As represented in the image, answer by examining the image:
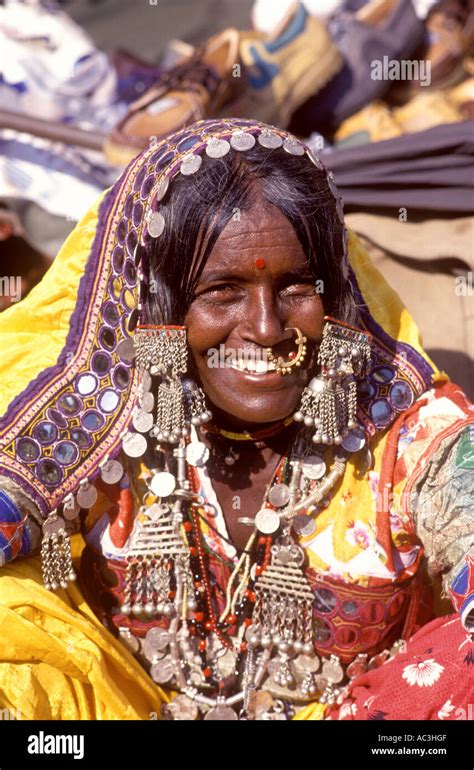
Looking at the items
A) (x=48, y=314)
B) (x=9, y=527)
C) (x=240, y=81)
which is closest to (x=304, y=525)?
(x=9, y=527)

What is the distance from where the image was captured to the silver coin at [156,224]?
7.81 ft

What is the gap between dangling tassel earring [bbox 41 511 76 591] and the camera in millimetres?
2492

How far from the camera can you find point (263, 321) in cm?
233

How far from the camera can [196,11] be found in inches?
259

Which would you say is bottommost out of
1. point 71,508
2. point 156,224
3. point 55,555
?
point 55,555

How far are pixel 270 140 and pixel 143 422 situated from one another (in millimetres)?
Result: 682

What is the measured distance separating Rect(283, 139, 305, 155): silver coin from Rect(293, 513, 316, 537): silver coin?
82 centimetres

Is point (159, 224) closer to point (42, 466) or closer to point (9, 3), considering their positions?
point (42, 466)

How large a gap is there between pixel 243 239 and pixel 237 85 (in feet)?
8.73

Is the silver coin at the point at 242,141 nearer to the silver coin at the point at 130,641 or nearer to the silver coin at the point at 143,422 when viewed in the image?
the silver coin at the point at 143,422

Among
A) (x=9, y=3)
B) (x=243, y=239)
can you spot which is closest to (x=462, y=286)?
(x=243, y=239)

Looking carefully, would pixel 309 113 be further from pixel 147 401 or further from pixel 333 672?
pixel 333 672

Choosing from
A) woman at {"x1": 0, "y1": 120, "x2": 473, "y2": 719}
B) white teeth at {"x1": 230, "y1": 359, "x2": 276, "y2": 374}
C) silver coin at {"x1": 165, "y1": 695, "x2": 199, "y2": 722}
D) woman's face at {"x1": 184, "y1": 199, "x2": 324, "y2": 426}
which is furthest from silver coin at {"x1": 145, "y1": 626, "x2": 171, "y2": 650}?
white teeth at {"x1": 230, "y1": 359, "x2": 276, "y2": 374}

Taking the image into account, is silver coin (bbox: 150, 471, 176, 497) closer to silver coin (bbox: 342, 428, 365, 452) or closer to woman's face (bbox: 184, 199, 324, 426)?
woman's face (bbox: 184, 199, 324, 426)
